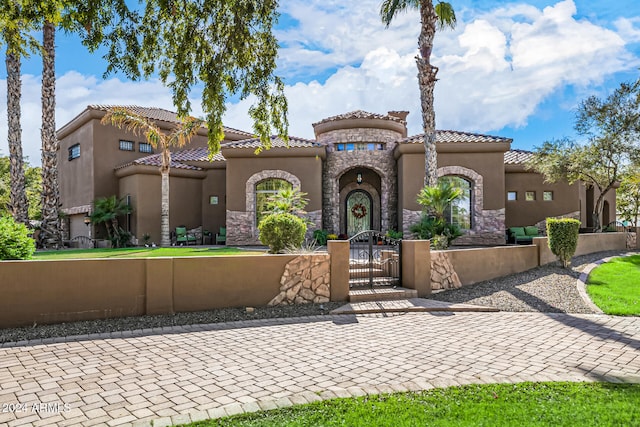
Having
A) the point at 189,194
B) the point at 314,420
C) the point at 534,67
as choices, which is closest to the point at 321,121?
the point at 189,194

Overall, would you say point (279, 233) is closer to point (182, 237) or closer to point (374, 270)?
point (374, 270)

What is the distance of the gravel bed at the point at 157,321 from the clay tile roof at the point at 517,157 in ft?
53.3

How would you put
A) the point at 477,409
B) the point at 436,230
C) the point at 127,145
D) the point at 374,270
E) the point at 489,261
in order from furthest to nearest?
Answer: 1. the point at 127,145
2. the point at 436,230
3. the point at 489,261
4. the point at 374,270
5. the point at 477,409

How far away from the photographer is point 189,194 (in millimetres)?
22250

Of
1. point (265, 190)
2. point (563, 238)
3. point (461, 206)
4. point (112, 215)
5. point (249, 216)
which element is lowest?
point (563, 238)

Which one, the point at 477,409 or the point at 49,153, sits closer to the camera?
the point at 477,409

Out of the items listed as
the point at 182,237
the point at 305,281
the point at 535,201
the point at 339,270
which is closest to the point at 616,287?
the point at 339,270

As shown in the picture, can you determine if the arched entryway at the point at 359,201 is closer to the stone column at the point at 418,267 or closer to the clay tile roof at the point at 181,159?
the clay tile roof at the point at 181,159

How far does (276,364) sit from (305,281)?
11.9ft

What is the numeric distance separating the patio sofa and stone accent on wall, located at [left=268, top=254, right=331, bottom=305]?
13756 mm

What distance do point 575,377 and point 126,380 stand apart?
5.24 metres

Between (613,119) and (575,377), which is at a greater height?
(613,119)

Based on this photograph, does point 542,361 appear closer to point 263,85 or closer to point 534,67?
point 263,85

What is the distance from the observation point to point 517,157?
22156mm
